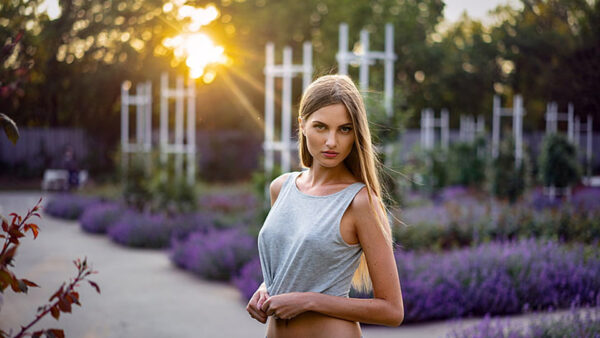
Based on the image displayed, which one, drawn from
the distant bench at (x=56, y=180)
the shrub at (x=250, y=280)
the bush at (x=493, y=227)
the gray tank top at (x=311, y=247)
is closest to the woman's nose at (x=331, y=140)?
the gray tank top at (x=311, y=247)

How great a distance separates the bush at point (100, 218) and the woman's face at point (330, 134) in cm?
986

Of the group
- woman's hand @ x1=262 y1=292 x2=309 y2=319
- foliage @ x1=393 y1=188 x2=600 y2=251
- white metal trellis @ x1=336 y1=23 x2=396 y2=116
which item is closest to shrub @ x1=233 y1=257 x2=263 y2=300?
foliage @ x1=393 y1=188 x2=600 y2=251

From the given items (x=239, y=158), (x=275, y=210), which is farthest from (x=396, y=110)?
(x=239, y=158)

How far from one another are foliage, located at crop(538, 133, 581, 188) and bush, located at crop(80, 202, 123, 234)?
866 cm

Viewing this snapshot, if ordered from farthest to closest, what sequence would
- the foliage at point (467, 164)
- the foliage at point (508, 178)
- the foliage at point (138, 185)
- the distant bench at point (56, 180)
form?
the distant bench at point (56, 180), the foliage at point (467, 164), the foliage at point (508, 178), the foliage at point (138, 185)

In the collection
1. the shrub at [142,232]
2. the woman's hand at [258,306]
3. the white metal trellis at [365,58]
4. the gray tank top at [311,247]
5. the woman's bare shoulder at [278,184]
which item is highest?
the white metal trellis at [365,58]

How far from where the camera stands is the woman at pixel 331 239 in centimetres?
179

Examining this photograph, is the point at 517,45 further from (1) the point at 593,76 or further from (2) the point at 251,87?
(1) the point at 593,76

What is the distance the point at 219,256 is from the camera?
7297mm

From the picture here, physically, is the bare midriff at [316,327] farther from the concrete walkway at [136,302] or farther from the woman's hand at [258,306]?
the concrete walkway at [136,302]

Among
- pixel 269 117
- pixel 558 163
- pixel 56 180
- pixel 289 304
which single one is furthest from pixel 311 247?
pixel 56 180

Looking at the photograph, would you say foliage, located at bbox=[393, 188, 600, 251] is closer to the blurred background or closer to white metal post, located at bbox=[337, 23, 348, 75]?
the blurred background

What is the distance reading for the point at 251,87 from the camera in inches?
1052

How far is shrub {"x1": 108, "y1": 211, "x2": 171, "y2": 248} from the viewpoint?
9773mm
